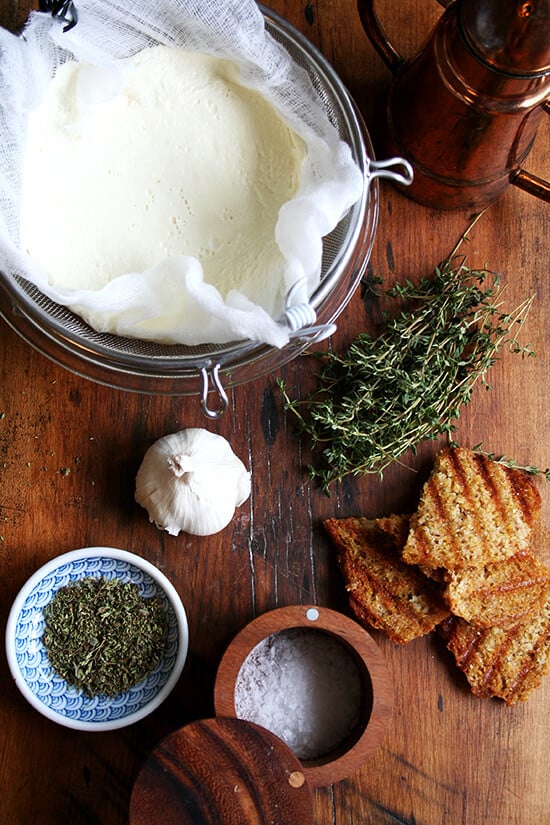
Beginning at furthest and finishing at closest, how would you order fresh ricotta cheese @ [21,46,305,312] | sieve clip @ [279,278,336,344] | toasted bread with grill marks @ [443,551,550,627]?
toasted bread with grill marks @ [443,551,550,627] < fresh ricotta cheese @ [21,46,305,312] < sieve clip @ [279,278,336,344]

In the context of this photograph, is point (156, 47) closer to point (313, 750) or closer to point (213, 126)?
point (213, 126)

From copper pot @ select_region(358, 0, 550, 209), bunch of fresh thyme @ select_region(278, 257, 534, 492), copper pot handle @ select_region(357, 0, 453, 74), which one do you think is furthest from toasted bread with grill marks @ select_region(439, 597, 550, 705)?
copper pot handle @ select_region(357, 0, 453, 74)

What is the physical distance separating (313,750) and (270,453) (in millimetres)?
408

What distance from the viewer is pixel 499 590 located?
1.12 meters

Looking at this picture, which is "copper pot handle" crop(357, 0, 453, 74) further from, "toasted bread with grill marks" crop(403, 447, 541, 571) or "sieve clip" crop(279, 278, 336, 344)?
"toasted bread with grill marks" crop(403, 447, 541, 571)

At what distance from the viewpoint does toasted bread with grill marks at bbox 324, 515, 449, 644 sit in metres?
1.13

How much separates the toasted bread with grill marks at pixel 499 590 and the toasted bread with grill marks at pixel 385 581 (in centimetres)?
4

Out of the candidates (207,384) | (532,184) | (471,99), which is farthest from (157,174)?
(532,184)

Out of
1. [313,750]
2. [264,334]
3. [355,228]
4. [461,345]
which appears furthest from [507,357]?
[313,750]

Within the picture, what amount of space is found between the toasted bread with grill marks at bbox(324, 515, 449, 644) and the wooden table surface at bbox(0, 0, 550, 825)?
0.04 m

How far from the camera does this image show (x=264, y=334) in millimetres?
894

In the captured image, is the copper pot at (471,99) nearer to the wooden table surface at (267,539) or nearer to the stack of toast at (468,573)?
the wooden table surface at (267,539)

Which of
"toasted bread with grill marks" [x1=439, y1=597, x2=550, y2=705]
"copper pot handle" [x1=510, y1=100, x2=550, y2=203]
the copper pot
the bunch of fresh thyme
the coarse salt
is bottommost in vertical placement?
the coarse salt

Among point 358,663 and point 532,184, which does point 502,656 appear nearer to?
point 358,663
